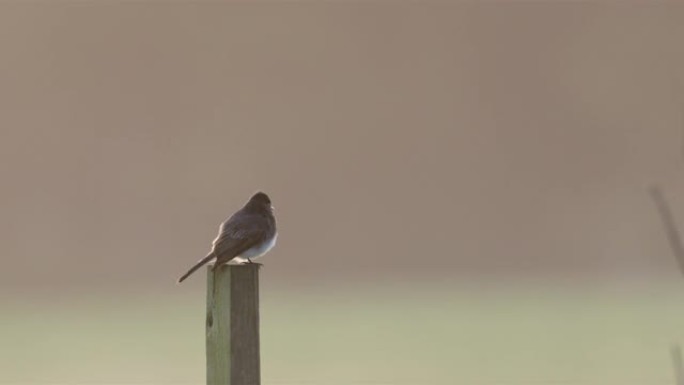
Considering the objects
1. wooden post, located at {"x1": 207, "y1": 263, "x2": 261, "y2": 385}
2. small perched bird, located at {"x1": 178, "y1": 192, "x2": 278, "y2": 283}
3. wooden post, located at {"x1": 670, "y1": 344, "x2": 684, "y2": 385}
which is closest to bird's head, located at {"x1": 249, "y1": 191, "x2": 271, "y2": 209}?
small perched bird, located at {"x1": 178, "y1": 192, "x2": 278, "y2": 283}

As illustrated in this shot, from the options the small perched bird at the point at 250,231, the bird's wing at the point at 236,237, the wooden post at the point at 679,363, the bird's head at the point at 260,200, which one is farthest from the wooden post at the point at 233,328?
the bird's head at the point at 260,200

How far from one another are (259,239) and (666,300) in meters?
18.3

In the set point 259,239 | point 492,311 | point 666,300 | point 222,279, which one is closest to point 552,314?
point 492,311

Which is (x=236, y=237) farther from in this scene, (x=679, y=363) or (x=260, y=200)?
(x=679, y=363)

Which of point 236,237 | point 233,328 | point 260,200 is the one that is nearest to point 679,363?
point 233,328

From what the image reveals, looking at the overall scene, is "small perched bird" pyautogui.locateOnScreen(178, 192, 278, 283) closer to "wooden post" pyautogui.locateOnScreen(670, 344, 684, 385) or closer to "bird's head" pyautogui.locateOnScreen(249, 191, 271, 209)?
"bird's head" pyautogui.locateOnScreen(249, 191, 271, 209)

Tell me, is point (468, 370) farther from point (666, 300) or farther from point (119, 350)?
point (666, 300)

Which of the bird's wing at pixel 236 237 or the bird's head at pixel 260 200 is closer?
the bird's wing at pixel 236 237

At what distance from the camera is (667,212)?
95.4 inches

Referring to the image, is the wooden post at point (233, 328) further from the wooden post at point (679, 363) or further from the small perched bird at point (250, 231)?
the small perched bird at point (250, 231)

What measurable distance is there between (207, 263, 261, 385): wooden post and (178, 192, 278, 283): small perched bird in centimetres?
179

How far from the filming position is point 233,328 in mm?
3242

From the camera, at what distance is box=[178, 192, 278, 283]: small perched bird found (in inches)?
215

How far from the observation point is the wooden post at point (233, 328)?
3.22 meters
